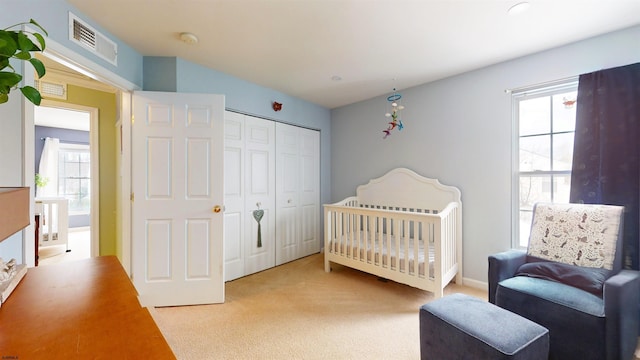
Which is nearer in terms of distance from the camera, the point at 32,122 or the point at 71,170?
the point at 32,122

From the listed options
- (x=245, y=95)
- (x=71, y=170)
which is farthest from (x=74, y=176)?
(x=245, y=95)

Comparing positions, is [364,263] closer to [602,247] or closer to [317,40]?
[602,247]

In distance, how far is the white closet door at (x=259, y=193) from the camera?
316 centimetres

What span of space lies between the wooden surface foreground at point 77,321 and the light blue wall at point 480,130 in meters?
2.91

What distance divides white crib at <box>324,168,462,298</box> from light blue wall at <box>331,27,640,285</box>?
0.15 m

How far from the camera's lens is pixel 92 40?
190cm

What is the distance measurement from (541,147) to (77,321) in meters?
3.33

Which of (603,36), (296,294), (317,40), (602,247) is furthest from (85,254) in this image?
(603,36)

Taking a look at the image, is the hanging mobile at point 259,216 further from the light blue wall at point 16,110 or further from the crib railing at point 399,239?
the light blue wall at point 16,110

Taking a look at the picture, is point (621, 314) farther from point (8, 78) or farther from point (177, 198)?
point (177, 198)

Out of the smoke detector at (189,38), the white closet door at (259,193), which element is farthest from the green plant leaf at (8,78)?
the white closet door at (259,193)

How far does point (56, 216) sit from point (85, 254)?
0.93 metres

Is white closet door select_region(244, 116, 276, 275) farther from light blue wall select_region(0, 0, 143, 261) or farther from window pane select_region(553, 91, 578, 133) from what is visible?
window pane select_region(553, 91, 578, 133)

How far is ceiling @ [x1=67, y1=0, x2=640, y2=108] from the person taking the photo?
175cm
